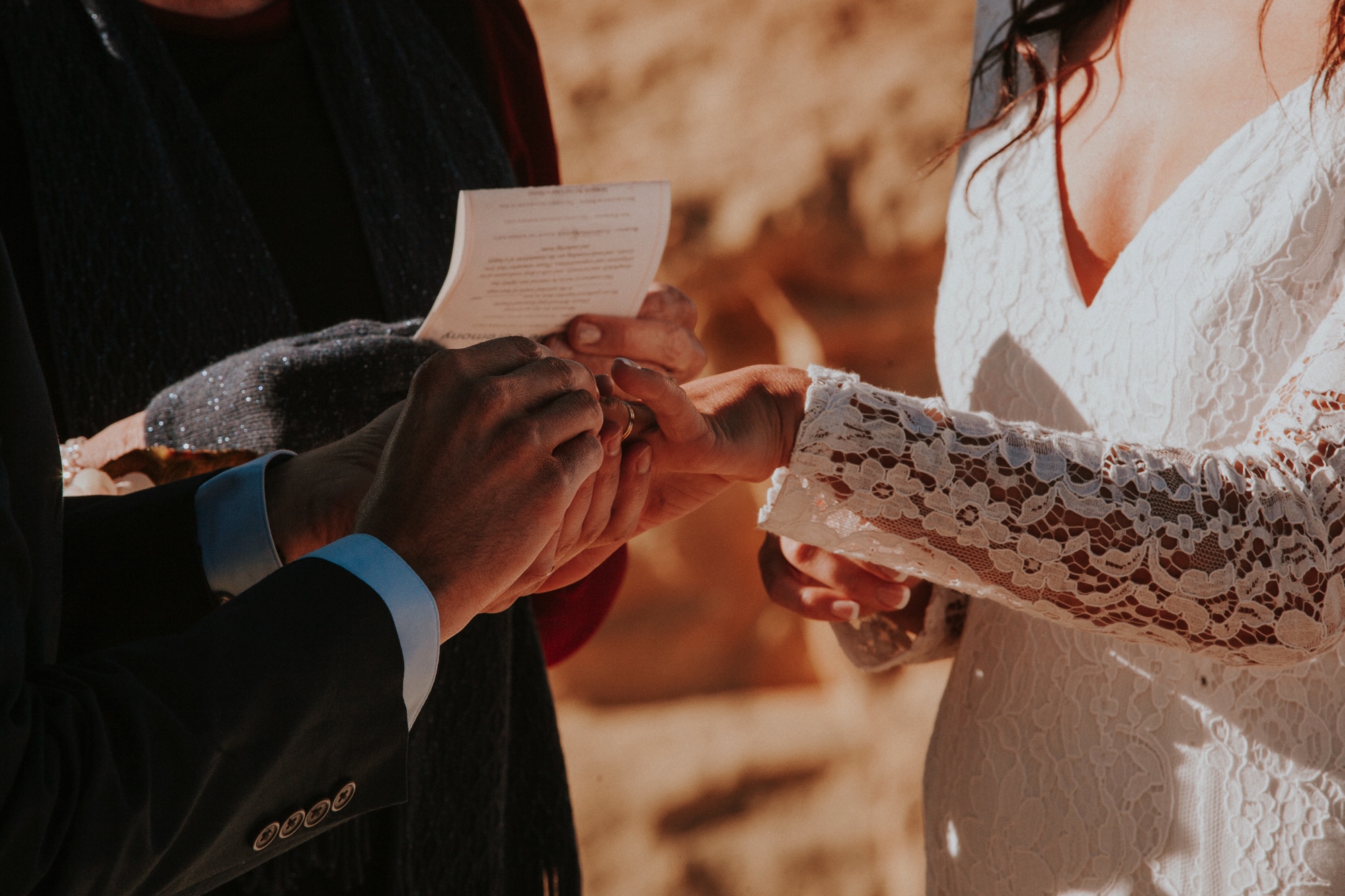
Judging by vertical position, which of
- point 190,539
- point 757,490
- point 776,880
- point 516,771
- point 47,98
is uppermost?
point 47,98

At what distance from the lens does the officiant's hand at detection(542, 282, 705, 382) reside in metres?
1.39

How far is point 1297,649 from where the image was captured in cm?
100

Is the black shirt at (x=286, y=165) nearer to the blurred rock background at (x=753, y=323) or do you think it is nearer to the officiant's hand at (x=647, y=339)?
the officiant's hand at (x=647, y=339)

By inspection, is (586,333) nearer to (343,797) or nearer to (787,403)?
(787,403)

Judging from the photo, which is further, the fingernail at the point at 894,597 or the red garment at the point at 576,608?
the red garment at the point at 576,608

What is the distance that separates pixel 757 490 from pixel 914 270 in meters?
0.74

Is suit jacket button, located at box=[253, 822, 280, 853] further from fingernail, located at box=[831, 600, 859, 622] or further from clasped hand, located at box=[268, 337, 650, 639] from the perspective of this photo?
fingernail, located at box=[831, 600, 859, 622]

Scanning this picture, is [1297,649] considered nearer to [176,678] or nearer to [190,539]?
[176,678]

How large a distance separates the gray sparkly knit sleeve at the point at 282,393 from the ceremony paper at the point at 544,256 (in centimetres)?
7

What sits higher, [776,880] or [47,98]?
[47,98]

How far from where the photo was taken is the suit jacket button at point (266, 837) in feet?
2.42

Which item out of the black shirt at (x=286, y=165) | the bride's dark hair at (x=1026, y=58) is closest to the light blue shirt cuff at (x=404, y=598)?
the black shirt at (x=286, y=165)

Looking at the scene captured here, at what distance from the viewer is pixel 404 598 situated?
78 cm

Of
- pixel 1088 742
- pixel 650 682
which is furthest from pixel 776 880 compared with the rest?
pixel 1088 742
